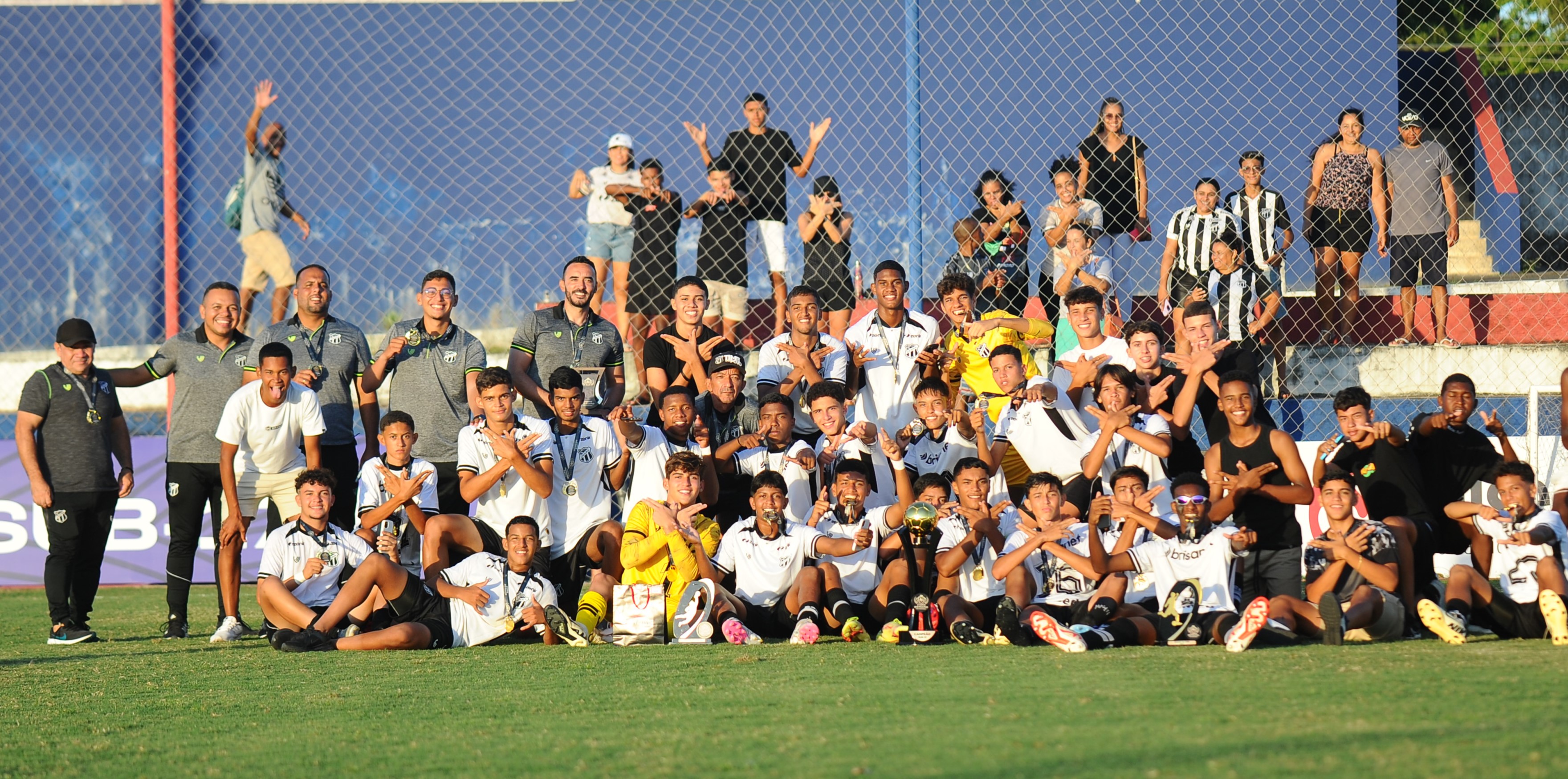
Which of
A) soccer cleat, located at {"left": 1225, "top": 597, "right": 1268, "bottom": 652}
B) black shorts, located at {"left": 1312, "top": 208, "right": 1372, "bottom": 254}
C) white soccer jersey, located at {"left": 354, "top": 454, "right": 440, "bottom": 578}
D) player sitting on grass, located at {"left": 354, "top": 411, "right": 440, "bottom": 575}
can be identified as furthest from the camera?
black shorts, located at {"left": 1312, "top": 208, "right": 1372, "bottom": 254}

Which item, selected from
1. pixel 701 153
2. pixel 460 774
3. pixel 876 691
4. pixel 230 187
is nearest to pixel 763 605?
pixel 876 691

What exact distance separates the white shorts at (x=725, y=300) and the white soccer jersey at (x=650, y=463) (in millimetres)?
2745

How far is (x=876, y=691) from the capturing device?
4.86 metres

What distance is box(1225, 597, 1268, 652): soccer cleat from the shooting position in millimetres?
5777

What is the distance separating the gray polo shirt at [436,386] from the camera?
7.82m

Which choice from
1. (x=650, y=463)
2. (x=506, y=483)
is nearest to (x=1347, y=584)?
(x=650, y=463)

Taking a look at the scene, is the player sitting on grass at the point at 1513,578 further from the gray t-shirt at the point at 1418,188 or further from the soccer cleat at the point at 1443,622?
the gray t-shirt at the point at 1418,188

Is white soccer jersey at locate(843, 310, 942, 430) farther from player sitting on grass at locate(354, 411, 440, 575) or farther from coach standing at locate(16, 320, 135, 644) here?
coach standing at locate(16, 320, 135, 644)

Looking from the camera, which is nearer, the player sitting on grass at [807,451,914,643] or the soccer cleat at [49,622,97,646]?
the player sitting on grass at [807,451,914,643]

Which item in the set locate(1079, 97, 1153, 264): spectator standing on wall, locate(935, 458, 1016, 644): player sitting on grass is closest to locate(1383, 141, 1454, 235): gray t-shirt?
locate(1079, 97, 1153, 264): spectator standing on wall

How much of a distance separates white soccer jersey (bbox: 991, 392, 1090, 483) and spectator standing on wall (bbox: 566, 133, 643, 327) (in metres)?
4.01

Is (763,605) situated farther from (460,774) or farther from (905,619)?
(460,774)

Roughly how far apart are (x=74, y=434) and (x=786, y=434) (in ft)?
12.4

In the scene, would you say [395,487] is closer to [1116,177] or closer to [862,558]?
[862,558]
